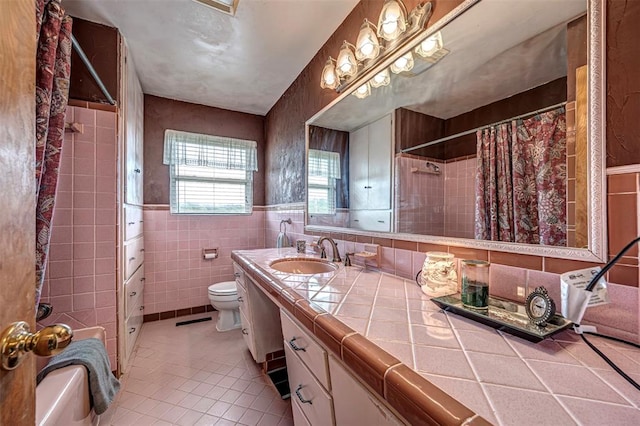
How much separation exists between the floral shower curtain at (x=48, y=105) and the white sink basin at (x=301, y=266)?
1.09m

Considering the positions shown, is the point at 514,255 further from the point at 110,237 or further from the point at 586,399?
the point at 110,237

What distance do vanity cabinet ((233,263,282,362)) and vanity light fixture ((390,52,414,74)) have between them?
1.51 metres

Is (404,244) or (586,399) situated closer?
(586,399)

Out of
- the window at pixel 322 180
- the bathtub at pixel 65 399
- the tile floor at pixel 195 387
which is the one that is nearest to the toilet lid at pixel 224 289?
the tile floor at pixel 195 387

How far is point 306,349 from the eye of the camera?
0.91 meters

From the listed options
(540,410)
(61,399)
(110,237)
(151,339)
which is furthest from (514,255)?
(151,339)

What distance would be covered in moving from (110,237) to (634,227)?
2.47 meters

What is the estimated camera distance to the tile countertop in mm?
423

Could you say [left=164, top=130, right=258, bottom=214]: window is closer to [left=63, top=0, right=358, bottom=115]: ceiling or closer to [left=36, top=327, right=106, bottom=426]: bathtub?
[left=63, top=0, right=358, bottom=115]: ceiling

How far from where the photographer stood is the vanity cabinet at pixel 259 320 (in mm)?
1713

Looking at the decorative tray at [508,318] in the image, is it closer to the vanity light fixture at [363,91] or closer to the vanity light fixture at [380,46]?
the vanity light fixture at [380,46]

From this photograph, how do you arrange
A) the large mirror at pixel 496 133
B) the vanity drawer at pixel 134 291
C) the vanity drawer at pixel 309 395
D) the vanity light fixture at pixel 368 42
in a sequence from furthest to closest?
the vanity drawer at pixel 134 291, the vanity light fixture at pixel 368 42, the vanity drawer at pixel 309 395, the large mirror at pixel 496 133

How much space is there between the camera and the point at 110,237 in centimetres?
176

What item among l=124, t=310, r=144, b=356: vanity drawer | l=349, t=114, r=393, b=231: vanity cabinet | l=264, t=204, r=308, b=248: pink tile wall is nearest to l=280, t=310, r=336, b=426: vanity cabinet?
l=349, t=114, r=393, b=231: vanity cabinet
